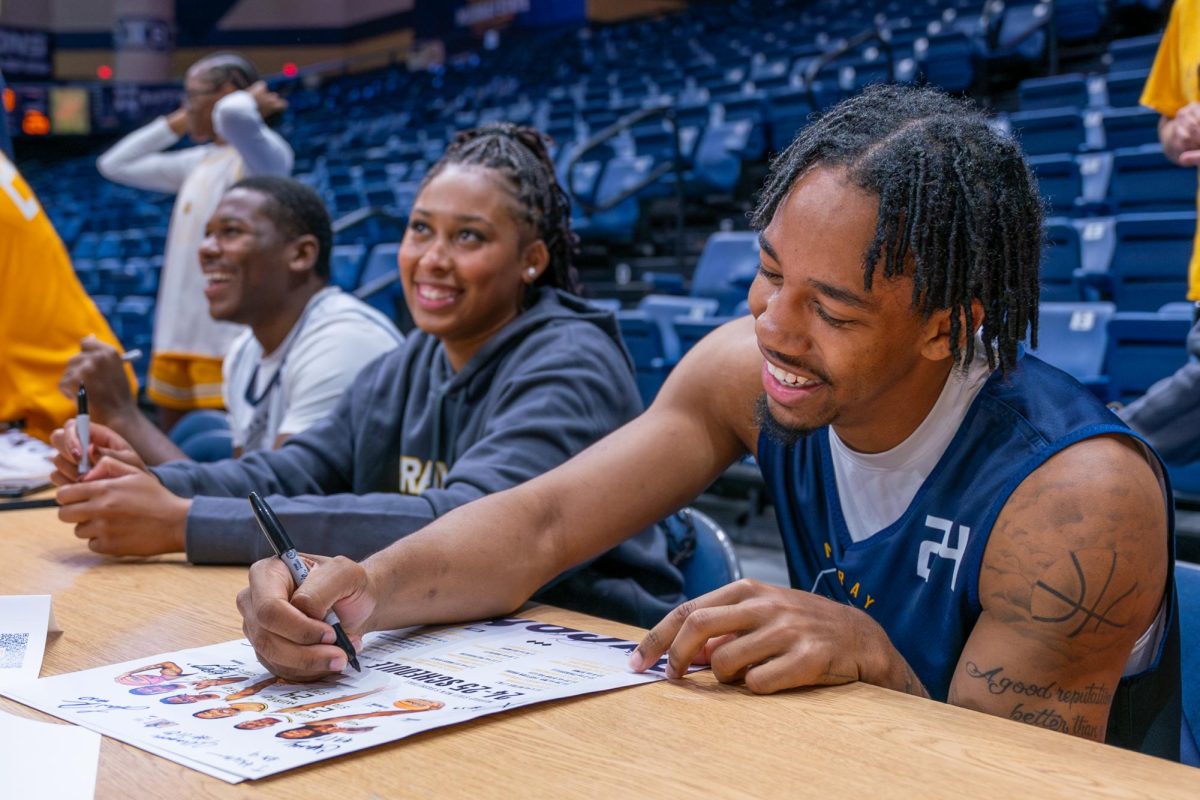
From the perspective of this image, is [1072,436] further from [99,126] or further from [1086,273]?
[99,126]

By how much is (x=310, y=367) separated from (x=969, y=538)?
1.63 m

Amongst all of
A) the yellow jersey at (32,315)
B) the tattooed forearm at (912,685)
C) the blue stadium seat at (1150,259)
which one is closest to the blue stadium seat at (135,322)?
the yellow jersey at (32,315)

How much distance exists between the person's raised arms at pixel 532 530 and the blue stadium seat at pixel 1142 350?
7.75 feet

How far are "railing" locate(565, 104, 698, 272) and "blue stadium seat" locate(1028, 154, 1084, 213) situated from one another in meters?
1.84

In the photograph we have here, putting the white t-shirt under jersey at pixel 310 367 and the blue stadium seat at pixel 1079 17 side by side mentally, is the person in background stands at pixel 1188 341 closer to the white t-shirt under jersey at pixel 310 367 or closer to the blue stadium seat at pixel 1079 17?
the white t-shirt under jersey at pixel 310 367

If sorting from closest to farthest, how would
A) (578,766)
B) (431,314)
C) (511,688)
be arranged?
1. (578,766)
2. (511,688)
3. (431,314)

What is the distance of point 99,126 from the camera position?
56.2ft

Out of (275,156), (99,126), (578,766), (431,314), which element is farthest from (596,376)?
(99,126)

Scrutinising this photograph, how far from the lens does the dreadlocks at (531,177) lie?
2176mm

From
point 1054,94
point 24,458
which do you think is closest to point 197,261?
point 24,458

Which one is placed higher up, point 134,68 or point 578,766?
point 134,68

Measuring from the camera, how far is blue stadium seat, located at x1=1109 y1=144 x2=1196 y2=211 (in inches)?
198

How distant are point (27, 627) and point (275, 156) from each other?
3126 millimetres

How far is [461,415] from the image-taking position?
2021 mm
